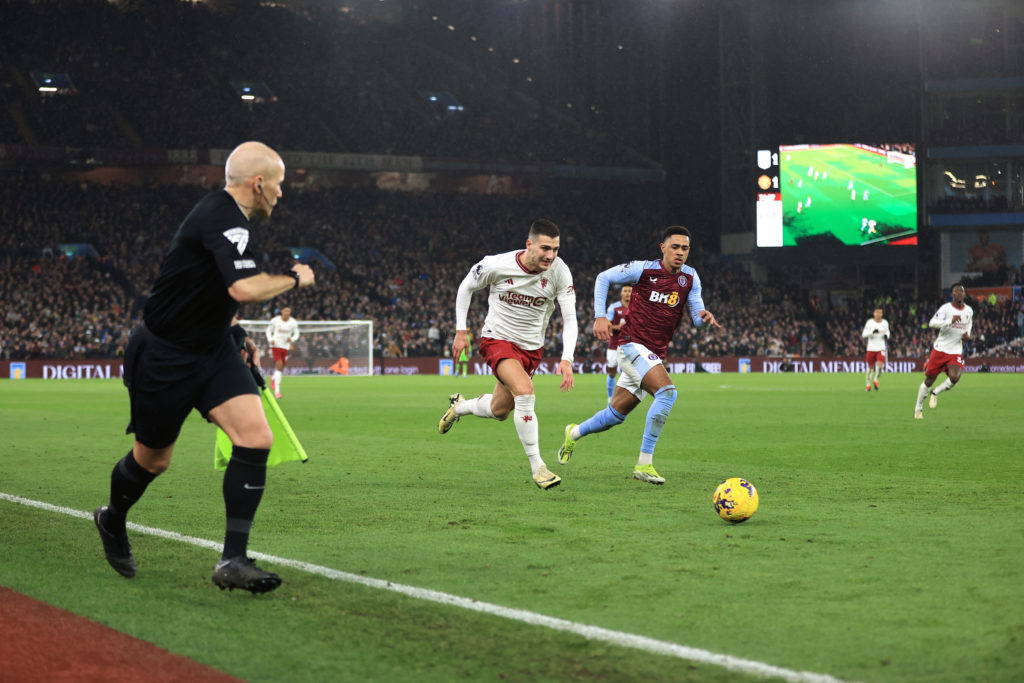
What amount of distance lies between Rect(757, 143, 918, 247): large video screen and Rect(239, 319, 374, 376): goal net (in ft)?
63.6

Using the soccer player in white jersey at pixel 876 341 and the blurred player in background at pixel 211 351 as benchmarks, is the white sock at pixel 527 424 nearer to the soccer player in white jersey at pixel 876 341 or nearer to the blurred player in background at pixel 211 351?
the blurred player in background at pixel 211 351

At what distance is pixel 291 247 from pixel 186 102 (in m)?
8.57

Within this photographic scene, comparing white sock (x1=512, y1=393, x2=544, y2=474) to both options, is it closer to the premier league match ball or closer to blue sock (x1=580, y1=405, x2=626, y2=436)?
blue sock (x1=580, y1=405, x2=626, y2=436)

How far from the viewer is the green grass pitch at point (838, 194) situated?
53.0 m

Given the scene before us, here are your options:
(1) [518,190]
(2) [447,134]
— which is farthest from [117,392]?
(1) [518,190]

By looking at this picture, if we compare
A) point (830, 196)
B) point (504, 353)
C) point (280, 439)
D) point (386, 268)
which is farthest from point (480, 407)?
point (830, 196)

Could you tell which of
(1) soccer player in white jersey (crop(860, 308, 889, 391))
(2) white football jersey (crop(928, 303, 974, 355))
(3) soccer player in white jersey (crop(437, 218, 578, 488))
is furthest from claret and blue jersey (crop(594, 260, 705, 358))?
(1) soccer player in white jersey (crop(860, 308, 889, 391))

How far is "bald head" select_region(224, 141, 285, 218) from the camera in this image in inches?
221

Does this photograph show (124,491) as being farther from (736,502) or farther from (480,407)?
(480,407)

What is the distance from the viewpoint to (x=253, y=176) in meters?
5.62

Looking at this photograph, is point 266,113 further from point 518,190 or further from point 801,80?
point 801,80

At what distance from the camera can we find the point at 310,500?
909 centimetres

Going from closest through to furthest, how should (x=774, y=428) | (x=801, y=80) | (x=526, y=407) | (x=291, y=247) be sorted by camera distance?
(x=526, y=407), (x=774, y=428), (x=291, y=247), (x=801, y=80)

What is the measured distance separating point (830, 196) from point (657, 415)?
45.3 meters
